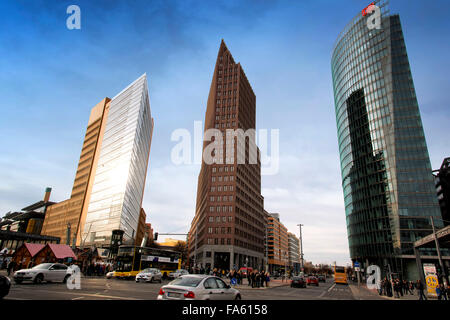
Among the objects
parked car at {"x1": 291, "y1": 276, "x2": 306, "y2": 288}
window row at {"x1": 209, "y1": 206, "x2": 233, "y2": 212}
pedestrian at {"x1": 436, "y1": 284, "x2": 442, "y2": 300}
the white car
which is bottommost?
parked car at {"x1": 291, "y1": 276, "x2": 306, "y2": 288}

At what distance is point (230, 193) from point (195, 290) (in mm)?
78242

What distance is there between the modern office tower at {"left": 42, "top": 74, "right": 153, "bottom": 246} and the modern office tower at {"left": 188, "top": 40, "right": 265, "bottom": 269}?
25233mm

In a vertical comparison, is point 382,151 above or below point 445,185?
above

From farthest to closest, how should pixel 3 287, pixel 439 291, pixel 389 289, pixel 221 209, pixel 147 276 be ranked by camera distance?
pixel 221 209 < pixel 389 289 < pixel 147 276 < pixel 439 291 < pixel 3 287

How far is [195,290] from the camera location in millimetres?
8820

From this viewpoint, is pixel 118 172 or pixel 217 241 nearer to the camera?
pixel 217 241

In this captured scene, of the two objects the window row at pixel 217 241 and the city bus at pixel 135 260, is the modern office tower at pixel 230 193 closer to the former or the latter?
the window row at pixel 217 241

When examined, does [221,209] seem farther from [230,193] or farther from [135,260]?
[135,260]

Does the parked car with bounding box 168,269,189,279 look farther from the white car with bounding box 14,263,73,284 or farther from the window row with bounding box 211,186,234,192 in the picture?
the window row with bounding box 211,186,234,192

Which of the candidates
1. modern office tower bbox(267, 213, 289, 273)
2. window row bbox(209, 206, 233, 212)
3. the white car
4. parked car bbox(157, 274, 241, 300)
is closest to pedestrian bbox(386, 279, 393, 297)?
parked car bbox(157, 274, 241, 300)

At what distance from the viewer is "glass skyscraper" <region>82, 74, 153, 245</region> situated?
276ft

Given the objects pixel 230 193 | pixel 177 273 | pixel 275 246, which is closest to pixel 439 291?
pixel 177 273

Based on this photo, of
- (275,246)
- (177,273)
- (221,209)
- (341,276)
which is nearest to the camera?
(177,273)
